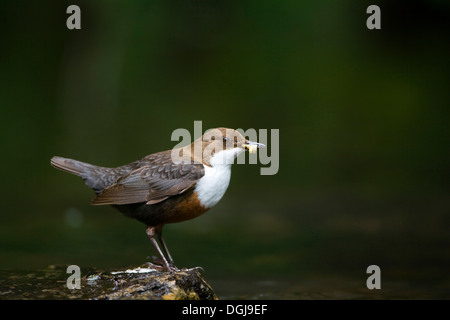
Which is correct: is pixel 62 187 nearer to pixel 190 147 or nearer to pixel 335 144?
pixel 335 144

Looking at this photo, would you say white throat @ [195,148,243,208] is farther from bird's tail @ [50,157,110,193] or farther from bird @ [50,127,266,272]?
bird's tail @ [50,157,110,193]

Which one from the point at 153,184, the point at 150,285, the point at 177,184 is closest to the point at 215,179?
the point at 177,184

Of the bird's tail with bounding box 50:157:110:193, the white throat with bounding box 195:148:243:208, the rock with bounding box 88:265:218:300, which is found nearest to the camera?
the rock with bounding box 88:265:218:300

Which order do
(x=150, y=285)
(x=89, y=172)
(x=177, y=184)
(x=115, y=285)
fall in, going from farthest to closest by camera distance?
1. (x=89, y=172)
2. (x=177, y=184)
3. (x=115, y=285)
4. (x=150, y=285)

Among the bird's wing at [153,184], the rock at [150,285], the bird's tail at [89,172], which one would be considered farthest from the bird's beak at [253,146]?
the bird's tail at [89,172]

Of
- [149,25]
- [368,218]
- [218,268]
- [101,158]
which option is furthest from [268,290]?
[149,25]

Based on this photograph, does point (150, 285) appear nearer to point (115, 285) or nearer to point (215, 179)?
point (115, 285)

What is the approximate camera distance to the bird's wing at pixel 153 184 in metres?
4.63

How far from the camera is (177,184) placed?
4641 mm

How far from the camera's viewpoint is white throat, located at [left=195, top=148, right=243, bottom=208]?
4609 millimetres

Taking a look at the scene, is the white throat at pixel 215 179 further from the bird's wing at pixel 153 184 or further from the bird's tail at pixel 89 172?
the bird's tail at pixel 89 172

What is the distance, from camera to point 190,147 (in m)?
4.96

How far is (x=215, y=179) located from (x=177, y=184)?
27cm

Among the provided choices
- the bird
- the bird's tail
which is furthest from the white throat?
the bird's tail
